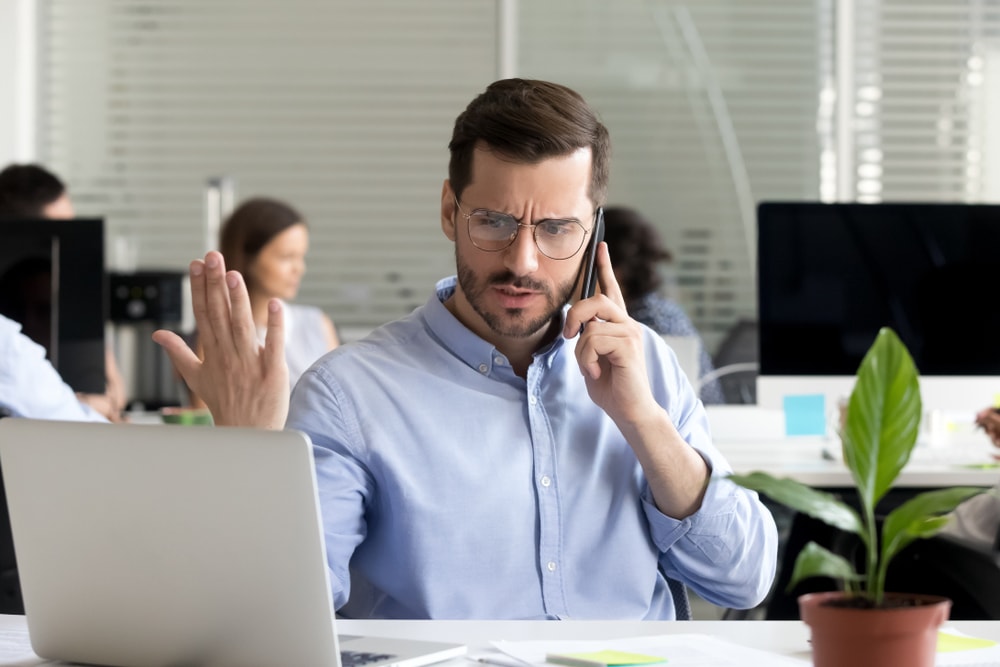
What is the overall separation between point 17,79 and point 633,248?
3.26m

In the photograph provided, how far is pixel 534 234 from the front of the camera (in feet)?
5.46

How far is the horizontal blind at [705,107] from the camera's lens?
5734 millimetres

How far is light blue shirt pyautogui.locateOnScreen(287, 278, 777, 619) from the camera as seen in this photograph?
160 cm

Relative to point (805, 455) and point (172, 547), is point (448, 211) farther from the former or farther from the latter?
point (805, 455)

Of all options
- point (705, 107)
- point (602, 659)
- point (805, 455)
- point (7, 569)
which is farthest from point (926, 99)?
point (602, 659)

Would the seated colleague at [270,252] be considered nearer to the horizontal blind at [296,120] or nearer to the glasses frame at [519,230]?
the horizontal blind at [296,120]

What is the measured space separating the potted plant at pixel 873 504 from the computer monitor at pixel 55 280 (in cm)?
229

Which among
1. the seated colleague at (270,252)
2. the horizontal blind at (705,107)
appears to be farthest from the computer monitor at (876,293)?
the horizontal blind at (705,107)

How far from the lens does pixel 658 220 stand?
5.75 metres

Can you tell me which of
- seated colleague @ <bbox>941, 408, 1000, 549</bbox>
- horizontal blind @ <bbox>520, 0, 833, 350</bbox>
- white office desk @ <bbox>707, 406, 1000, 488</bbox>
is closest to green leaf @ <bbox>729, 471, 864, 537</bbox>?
seated colleague @ <bbox>941, 408, 1000, 549</bbox>

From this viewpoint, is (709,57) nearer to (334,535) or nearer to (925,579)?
(925,579)

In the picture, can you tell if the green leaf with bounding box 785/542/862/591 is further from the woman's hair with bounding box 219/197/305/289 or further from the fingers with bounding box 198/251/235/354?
the woman's hair with bounding box 219/197/305/289

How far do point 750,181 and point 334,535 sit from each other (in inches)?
177

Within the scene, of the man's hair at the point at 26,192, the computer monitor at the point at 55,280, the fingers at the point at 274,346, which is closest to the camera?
the fingers at the point at 274,346
